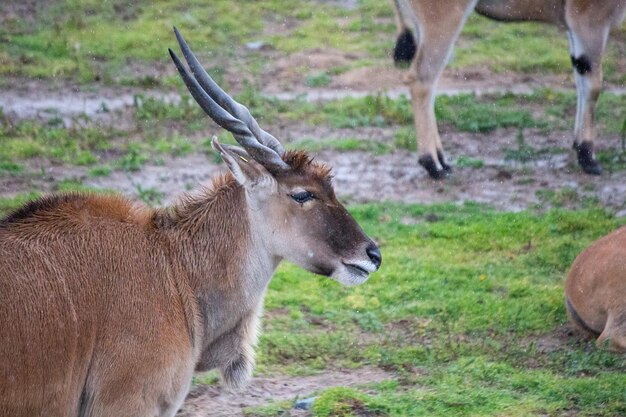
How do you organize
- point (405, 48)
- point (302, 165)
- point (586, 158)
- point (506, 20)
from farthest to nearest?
1. point (405, 48)
2. point (506, 20)
3. point (586, 158)
4. point (302, 165)

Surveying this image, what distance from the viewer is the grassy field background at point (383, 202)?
215 inches

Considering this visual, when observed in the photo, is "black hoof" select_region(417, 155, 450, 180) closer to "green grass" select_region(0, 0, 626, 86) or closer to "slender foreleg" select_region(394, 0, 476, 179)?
"slender foreleg" select_region(394, 0, 476, 179)

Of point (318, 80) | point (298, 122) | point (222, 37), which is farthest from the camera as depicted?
point (222, 37)

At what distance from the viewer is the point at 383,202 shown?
8.02m

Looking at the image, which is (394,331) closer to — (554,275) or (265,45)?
(554,275)

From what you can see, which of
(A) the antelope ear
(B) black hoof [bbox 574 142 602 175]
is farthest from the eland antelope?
(A) the antelope ear

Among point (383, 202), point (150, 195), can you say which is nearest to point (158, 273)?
point (150, 195)

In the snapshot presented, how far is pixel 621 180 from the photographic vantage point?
8.66 metres

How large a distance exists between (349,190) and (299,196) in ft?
12.6

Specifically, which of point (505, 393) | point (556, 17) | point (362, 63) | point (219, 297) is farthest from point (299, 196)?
point (362, 63)

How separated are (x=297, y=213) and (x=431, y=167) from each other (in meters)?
4.24

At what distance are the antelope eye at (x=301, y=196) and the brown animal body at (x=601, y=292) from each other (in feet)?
7.03

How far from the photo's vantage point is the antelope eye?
442 cm

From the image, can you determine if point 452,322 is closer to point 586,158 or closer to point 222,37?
point 586,158
